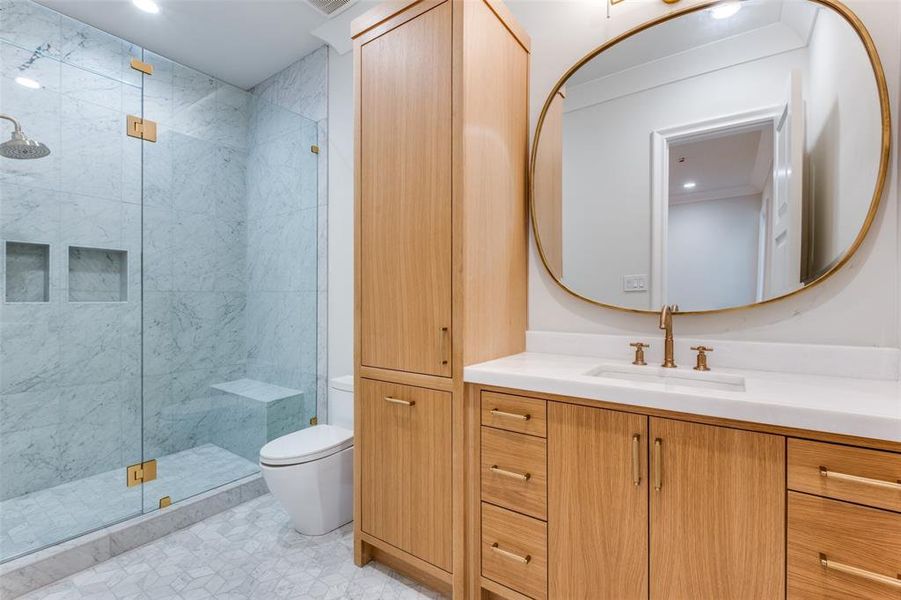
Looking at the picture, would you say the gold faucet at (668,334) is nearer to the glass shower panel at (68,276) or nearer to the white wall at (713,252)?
the white wall at (713,252)

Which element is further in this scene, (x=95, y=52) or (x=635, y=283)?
(x=95, y=52)

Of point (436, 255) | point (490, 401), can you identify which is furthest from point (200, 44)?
point (490, 401)

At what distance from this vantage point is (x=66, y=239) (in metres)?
2.27

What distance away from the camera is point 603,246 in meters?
1.71

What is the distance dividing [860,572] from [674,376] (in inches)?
25.3

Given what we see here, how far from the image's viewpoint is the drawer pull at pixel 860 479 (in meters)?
0.84

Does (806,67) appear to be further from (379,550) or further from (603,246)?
(379,550)

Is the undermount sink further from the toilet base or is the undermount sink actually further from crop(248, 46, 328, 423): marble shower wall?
crop(248, 46, 328, 423): marble shower wall

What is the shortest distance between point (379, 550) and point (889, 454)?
5.55 feet

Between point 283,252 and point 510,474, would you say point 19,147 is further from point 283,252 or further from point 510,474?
point 510,474

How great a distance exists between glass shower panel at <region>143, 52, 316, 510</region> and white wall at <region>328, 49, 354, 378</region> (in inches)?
6.5

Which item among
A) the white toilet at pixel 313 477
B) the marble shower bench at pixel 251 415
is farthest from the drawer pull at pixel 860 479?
the marble shower bench at pixel 251 415

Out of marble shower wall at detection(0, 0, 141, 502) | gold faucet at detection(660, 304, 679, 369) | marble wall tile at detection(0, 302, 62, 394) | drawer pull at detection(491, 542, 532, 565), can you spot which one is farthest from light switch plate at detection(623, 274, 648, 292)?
marble wall tile at detection(0, 302, 62, 394)

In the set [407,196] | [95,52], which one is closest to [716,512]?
[407,196]
